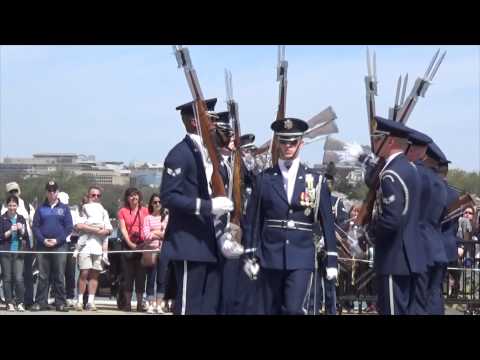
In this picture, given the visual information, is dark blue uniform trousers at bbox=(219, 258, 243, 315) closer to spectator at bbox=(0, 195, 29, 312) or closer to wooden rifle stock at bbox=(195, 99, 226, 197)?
wooden rifle stock at bbox=(195, 99, 226, 197)

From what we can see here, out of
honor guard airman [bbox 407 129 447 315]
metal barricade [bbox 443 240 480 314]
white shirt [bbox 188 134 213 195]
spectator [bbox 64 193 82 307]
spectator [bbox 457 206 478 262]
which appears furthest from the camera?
spectator [bbox 457 206 478 262]

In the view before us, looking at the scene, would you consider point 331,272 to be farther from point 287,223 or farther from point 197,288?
point 197,288

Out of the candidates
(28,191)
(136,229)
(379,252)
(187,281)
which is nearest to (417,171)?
(379,252)

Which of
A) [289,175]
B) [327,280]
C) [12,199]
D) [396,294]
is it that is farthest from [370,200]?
[12,199]

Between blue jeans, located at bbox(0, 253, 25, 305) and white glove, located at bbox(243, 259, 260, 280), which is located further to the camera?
blue jeans, located at bbox(0, 253, 25, 305)

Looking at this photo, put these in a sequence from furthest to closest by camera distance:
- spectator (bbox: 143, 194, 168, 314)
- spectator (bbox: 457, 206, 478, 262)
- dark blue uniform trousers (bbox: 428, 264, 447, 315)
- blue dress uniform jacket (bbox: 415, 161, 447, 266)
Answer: spectator (bbox: 457, 206, 478, 262) → spectator (bbox: 143, 194, 168, 314) → blue dress uniform jacket (bbox: 415, 161, 447, 266) → dark blue uniform trousers (bbox: 428, 264, 447, 315)

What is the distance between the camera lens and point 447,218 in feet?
37.3

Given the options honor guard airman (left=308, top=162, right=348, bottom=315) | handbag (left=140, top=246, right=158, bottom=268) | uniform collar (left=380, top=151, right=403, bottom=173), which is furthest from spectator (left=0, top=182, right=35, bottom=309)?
uniform collar (left=380, top=151, right=403, bottom=173)

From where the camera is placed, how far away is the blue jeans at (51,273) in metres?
13.9

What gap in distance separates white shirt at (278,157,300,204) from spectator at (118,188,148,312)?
16.4 ft

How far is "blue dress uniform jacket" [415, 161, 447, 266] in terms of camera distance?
9953 millimetres

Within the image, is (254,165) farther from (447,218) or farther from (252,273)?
(252,273)

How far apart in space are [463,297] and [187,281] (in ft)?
23.1
